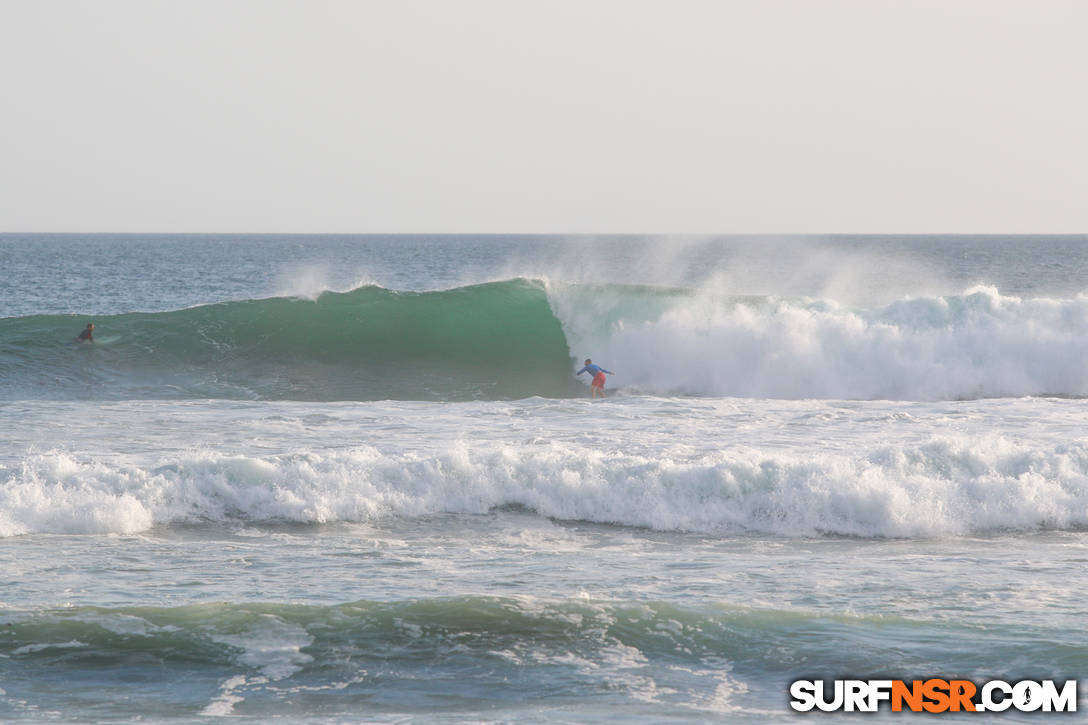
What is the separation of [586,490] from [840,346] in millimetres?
12016

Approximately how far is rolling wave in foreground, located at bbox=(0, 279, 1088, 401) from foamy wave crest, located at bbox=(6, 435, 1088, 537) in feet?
25.8

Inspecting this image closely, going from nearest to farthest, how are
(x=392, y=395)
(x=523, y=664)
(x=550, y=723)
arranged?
1. (x=550, y=723)
2. (x=523, y=664)
3. (x=392, y=395)

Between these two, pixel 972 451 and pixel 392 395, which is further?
pixel 392 395

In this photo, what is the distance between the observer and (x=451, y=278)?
59812 millimetres

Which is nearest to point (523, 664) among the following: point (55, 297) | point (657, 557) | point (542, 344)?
point (657, 557)

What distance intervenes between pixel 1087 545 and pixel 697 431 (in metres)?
5.44

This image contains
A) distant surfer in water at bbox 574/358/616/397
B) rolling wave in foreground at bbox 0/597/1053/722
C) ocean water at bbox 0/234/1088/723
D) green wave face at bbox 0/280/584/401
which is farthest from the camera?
green wave face at bbox 0/280/584/401

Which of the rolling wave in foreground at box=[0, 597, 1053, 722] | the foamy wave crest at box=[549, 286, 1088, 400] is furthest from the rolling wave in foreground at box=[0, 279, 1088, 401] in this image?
the rolling wave in foreground at box=[0, 597, 1053, 722]

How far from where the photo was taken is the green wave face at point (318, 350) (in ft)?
66.8

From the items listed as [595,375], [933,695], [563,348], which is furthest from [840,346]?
[933,695]

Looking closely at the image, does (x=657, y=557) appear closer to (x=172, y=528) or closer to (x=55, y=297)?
(x=172, y=528)

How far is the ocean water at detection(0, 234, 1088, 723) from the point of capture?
24.0 ft

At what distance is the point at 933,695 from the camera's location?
6.96 meters

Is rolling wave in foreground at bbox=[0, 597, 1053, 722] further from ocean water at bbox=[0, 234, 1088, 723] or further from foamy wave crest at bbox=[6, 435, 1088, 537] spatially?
foamy wave crest at bbox=[6, 435, 1088, 537]
